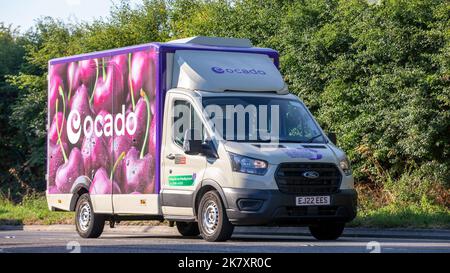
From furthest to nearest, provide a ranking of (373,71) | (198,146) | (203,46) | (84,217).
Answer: (373,71), (84,217), (203,46), (198,146)

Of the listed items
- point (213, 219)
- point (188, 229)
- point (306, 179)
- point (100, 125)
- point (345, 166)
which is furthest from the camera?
point (188, 229)

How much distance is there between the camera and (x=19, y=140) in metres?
34.8

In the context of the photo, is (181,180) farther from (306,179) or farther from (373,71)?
(373,71)

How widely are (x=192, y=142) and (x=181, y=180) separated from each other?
81 cm

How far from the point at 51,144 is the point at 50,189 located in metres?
0.87

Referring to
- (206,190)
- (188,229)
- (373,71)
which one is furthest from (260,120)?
(373,71)

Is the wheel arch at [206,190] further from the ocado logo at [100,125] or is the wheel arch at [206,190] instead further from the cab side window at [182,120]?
the ocado logo at [100,125]

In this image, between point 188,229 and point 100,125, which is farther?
point 188,229

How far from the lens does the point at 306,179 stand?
16078 millimetres

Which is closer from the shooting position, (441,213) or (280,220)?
(280,220)

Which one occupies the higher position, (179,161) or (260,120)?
(260,120)

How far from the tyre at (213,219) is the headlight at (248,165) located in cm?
61

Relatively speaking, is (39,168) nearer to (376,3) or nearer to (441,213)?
(376,3)
